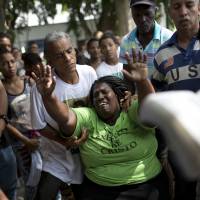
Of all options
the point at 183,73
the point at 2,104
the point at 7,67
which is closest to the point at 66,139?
the point at 2,104

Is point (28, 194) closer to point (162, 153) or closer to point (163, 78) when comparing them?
point (162, 153)

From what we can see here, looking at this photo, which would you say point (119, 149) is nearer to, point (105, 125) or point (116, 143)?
point (116, 143)

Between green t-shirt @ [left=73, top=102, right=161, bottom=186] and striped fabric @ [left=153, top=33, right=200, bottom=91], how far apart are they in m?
0.29

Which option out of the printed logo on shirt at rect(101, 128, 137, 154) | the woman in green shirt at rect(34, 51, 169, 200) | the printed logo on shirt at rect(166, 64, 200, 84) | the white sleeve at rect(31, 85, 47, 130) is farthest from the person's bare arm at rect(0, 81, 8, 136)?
the printed logo on shirt at rect(166, 64, 200, 84)

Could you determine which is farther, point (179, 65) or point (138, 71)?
point (179, 65)

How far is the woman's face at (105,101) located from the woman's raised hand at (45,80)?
0.37 m

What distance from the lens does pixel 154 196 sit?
9.62 feet

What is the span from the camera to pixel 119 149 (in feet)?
9.58

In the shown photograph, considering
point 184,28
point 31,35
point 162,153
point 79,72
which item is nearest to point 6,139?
point 79,72

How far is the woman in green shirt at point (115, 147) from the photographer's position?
9.55 ft

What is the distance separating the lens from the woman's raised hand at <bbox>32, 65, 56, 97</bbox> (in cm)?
269

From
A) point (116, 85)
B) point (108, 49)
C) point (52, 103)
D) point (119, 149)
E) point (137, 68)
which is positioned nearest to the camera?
point (137, 68)

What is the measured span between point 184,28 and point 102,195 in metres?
1.16

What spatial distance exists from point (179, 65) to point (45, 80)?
2.68 feet
